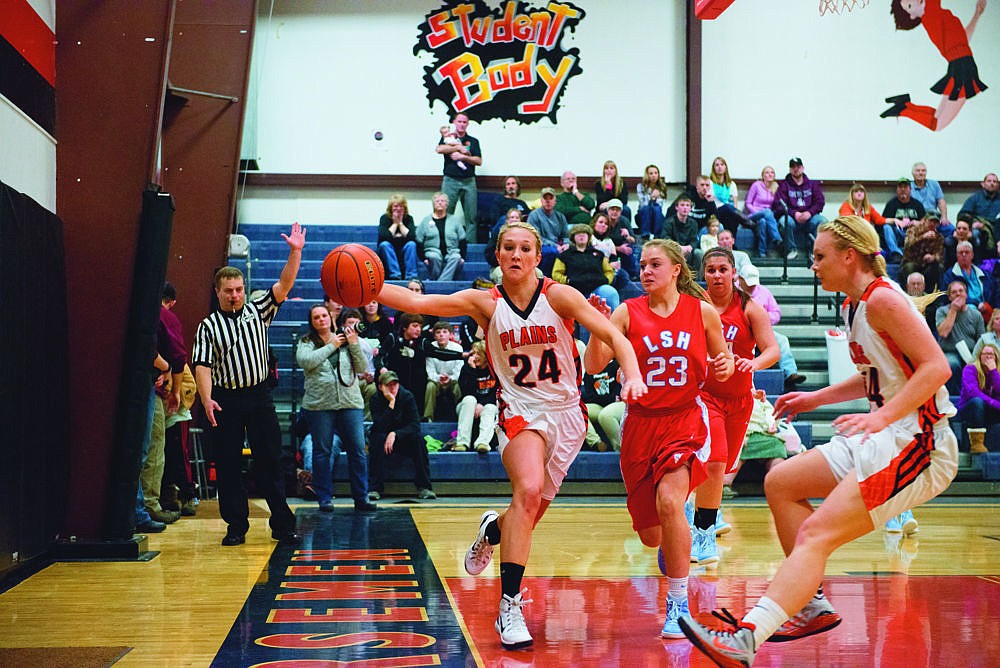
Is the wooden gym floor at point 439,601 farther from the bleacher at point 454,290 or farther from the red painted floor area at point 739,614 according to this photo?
the bleacher at point 454,290

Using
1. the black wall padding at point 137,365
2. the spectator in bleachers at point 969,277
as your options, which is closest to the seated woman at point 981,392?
the spectator in bleachers at point 969,277

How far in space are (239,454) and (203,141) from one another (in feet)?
18.8

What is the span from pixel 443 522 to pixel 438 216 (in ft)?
21.5

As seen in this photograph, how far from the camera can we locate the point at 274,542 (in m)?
7.68

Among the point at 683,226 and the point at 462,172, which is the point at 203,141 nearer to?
the point at 462,172

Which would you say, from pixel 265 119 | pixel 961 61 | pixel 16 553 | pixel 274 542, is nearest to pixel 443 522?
pixel 274 542

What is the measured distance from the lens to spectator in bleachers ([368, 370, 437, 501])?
1023cm

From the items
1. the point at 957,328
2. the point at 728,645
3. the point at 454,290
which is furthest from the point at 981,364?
the point at 728,645

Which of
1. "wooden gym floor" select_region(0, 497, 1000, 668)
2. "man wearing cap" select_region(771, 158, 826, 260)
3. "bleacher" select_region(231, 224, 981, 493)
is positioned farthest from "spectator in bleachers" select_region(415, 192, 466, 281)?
"wooden gym floor" select_region(0, 497, 1000, 668)

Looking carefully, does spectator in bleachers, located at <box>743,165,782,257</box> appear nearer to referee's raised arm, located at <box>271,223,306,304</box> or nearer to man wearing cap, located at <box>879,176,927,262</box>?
man wearing cap, located at <box>879,176,927,262</box>

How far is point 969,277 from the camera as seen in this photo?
13.5 meters

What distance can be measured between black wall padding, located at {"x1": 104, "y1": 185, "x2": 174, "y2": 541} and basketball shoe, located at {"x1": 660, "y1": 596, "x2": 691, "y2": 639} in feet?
12.1

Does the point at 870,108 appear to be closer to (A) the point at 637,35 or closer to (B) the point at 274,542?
(A) the point at 637,35

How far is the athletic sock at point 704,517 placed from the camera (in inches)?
259
